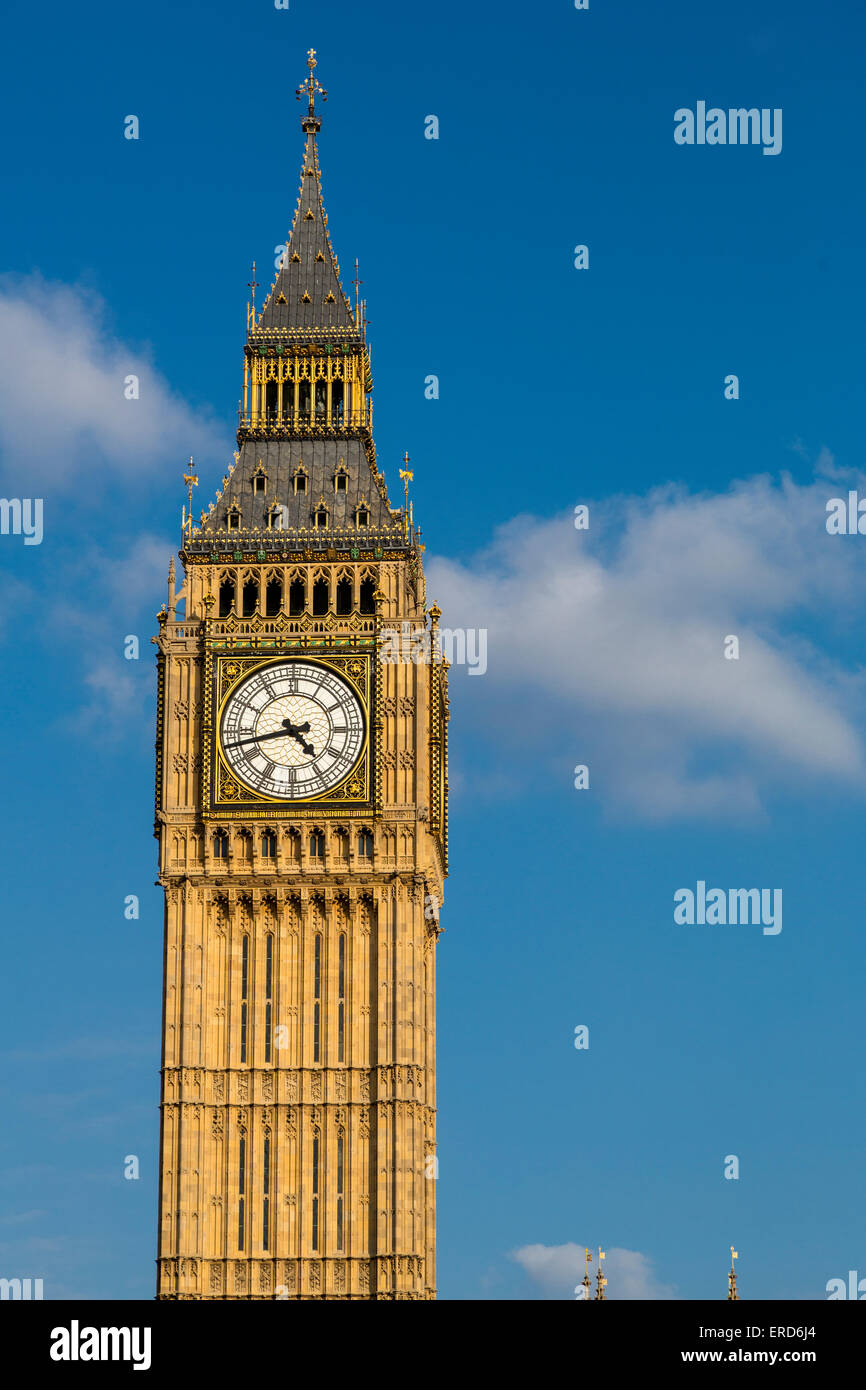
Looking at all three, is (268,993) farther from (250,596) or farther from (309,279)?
(309,279)

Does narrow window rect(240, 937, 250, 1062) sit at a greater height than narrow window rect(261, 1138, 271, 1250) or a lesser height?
greater

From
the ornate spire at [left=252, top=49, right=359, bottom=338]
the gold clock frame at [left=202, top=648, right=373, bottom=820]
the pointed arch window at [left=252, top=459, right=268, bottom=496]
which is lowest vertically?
the gold clock frame at [left=202, top=648, right=373, bottom=820]

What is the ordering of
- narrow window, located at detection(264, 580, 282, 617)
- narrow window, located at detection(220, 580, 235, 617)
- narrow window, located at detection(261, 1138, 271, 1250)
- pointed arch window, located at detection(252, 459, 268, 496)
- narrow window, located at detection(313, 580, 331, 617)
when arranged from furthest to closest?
pointed arch window, located at detection(252, 459, 268, 496) → narrow window, located at detection(220, 580, 235, 617) → narrow window, located at detection(313, 580, 331, 617) → narrow window, located at detection(264, 580, 282, 617) → narrow window, located at detection(261, 1138, 271, 1250)

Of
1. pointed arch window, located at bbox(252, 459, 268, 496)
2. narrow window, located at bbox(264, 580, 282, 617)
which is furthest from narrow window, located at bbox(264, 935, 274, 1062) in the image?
pointed arch window, located at bbox(252, 459, 268, 496)

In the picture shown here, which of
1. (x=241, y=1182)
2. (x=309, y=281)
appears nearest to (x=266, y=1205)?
(x=241, y=1182)

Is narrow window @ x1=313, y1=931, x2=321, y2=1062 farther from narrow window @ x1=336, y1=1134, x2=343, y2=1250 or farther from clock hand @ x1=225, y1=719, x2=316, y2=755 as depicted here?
clock hand @ x1=225, y1=719, x2=316, y2=755

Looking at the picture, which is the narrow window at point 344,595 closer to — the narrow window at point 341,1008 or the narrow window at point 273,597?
the narrow window at point 273,597
